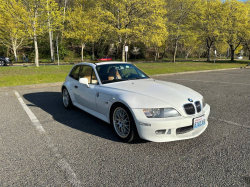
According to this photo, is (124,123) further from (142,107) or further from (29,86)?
(29,86)

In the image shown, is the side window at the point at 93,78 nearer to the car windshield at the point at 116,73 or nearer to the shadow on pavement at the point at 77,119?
the car windshield at the point at 116,73

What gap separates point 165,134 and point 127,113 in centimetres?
71

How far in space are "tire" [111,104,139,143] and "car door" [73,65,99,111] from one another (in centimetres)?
75

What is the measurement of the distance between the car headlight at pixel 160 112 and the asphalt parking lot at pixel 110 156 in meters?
0.61

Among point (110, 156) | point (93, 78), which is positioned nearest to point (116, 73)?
point (93, 78)

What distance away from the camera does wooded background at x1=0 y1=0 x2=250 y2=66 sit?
58.1 ft

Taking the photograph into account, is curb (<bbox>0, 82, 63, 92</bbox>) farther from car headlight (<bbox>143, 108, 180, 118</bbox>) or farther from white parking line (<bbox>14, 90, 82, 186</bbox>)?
car headlight (<bbox>143, 108, 180, 118</bbox>)

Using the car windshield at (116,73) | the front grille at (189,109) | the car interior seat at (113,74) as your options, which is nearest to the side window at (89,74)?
the car windshield at (116,73)

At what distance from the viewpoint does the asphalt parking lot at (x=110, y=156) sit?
250cm

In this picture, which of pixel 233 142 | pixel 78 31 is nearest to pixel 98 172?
pixel 233 142

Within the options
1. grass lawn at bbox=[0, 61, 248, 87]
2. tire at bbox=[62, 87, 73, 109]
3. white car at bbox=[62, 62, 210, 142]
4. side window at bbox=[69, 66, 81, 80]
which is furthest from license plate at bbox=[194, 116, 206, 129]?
grass lawn at bbox=[0, 61, 248, 87]

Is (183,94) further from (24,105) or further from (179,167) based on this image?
(24,105)

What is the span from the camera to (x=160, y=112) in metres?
3.11

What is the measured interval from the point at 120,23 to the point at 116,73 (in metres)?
18.0
